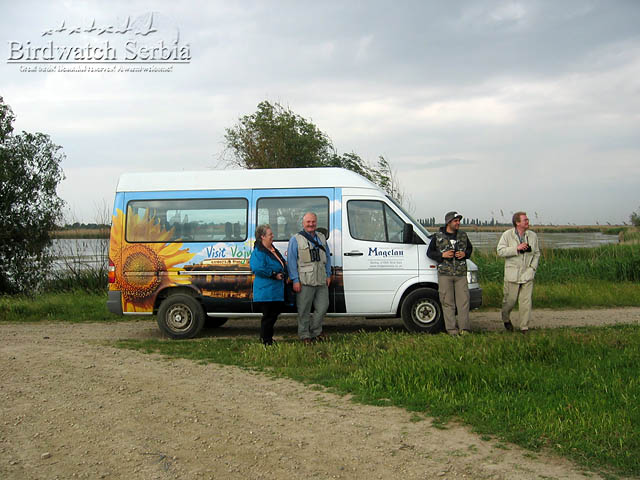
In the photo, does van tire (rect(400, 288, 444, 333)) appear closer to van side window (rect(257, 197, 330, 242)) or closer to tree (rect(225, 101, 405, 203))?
van side window (rect(257, 197, 330, 242))

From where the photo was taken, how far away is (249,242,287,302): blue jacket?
870 centimetres

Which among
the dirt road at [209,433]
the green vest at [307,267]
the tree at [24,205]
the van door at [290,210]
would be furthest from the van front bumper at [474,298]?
the tree at [24,205]

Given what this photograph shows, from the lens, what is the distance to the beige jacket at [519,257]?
9.61 meters

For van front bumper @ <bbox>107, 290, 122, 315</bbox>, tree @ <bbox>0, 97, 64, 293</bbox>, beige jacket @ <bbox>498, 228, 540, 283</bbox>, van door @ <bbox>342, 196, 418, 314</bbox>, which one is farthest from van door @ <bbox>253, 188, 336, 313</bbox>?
tree @ <bbox>0, 97, 64, 293</bbox>

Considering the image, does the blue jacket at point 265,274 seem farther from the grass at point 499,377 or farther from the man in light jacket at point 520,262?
the man in light jacket at point 520,262

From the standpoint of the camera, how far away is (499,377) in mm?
6340

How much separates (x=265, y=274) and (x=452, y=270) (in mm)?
2741

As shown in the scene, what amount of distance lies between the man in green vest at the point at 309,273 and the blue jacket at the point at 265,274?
0.80 feet

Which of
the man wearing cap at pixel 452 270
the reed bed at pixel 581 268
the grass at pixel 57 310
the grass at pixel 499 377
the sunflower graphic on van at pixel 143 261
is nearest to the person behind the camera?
the grass at pixel 499 377

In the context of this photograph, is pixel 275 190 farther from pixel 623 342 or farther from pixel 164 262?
pixel 623 342

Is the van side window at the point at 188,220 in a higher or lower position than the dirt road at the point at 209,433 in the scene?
higher

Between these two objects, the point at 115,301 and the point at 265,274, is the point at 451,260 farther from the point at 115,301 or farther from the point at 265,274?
the point at 115,301

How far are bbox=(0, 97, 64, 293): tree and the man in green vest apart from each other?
16776 mm

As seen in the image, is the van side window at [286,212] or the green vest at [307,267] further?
the van side window at [286,212]
